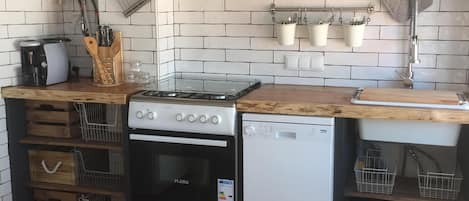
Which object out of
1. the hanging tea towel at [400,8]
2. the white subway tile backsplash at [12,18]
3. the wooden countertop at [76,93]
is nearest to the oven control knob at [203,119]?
the wooden countertop at [76,93]

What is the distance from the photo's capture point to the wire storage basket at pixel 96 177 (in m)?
3.03

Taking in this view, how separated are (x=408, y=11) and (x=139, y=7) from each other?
141 cm

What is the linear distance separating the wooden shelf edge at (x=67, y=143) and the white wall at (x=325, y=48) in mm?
670

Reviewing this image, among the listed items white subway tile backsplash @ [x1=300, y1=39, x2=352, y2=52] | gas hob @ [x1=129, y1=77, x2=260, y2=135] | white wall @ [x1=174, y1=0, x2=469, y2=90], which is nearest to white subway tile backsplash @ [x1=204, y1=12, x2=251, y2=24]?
white wall @ [x1=174, y1=0, x2=469, y2=90]

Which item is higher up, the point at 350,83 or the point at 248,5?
the point at 248,5

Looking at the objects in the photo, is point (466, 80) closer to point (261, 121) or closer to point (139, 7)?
point (261, 121)

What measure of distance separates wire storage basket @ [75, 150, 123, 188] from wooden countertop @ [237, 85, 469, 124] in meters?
0.95

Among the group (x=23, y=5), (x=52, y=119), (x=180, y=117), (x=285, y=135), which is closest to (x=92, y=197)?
(x=52, y=119)

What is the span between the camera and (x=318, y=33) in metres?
2.83

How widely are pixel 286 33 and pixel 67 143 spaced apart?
129 centimetres

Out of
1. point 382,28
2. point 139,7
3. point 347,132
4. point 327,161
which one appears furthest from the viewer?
point 139,7

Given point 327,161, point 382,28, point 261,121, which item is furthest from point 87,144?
point 382,28

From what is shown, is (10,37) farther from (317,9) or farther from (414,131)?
(414,131)

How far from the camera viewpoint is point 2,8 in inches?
114
